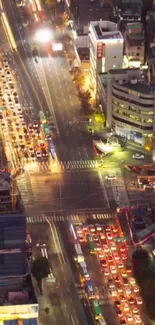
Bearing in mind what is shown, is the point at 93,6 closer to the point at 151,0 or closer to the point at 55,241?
the point at 151,0

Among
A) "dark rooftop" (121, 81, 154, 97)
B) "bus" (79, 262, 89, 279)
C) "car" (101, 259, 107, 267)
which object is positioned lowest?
"car" (101, 259, 107, 267)

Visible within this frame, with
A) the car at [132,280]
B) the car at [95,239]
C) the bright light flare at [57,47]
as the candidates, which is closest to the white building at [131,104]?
the car at [95,239]

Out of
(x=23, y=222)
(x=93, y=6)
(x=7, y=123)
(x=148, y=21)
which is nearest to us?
(x=23, y=222)

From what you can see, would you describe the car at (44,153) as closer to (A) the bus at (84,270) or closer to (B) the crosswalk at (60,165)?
(B) the crosswalk at (60,165)

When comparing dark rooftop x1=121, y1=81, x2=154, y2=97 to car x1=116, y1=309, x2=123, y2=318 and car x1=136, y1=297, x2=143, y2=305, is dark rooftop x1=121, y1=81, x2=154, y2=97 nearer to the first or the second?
car x1=136, y1=297, x2=143, y2=305

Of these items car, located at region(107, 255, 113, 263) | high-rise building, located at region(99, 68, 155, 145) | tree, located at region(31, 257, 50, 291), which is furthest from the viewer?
high-rise building, located at region(99, 68, 155, 145)

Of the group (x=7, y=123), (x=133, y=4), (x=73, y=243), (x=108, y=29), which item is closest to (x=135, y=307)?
(x=73, y=243)

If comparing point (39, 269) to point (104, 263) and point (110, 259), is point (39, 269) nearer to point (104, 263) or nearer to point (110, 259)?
point (104, 263)

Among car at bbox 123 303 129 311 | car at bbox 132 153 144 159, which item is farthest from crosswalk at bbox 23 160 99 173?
car at bbox 123 303 129 311
